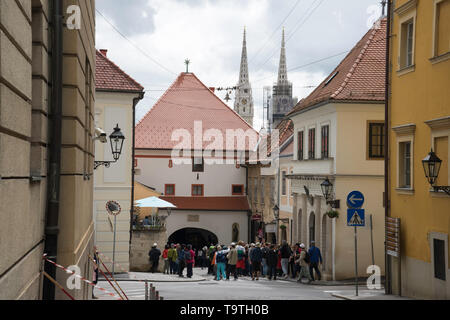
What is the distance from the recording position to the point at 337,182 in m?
28.2

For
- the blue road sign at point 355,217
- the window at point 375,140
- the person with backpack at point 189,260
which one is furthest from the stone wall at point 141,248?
the blue road sign at point 355,217

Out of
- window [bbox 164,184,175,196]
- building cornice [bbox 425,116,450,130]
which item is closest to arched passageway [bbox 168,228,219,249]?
window [bbox 164,184,175,196]

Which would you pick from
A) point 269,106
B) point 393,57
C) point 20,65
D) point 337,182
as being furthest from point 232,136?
point 20,65

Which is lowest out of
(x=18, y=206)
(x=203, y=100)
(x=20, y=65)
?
(x=18, y=206)

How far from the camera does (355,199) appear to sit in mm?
17281

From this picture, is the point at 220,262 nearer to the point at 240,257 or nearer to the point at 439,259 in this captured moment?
the point at 240,257

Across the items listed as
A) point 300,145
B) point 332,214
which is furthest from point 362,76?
point 300,145

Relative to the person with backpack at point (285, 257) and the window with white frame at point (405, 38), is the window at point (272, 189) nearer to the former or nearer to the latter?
the person with backpack at point (285, 257)

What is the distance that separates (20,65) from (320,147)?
2583cm

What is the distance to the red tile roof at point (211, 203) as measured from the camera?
54344mm

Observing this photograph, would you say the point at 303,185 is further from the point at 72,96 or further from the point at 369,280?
the point at 72,96

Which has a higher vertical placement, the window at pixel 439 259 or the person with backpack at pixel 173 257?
the window at pixel 439 259

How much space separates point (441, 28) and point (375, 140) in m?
12.9

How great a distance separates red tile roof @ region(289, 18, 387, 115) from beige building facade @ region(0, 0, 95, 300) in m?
18.9
